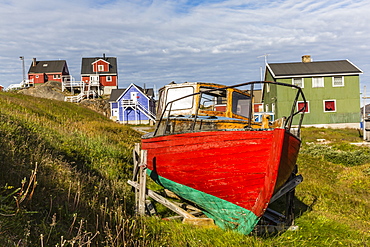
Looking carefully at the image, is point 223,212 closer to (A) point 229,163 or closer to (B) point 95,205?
(A) point 229,163

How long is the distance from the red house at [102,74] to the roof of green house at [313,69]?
1526 inches

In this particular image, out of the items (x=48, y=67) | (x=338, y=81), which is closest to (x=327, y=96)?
(x=338, y=81)

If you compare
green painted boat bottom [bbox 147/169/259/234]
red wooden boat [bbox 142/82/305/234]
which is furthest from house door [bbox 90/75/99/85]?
green painted boat bottom [bbox 147/169/259/234]

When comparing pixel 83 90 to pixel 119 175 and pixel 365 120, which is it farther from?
pixel 119 175

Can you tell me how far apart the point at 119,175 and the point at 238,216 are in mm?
5051

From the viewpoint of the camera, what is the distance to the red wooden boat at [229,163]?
19.2ft

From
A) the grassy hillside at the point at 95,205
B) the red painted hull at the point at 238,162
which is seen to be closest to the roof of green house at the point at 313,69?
the grassy hillside at the point at 95,205

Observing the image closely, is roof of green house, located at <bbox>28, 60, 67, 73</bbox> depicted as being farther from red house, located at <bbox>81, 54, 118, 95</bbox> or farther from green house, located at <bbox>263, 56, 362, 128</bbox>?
green house, located at <bbox>263, 56, 362, 128</bbox>

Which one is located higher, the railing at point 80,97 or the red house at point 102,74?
the red house at point 102,74

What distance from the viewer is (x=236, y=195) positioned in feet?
20.9

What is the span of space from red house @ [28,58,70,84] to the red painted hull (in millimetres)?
69372

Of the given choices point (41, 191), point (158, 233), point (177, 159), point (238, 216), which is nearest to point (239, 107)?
point (177, 159)

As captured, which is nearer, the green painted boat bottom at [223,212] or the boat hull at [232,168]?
the boat hull at [232,168]

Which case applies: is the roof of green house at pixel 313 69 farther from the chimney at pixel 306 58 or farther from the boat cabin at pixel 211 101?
the boat cabin at pixel 211 101
